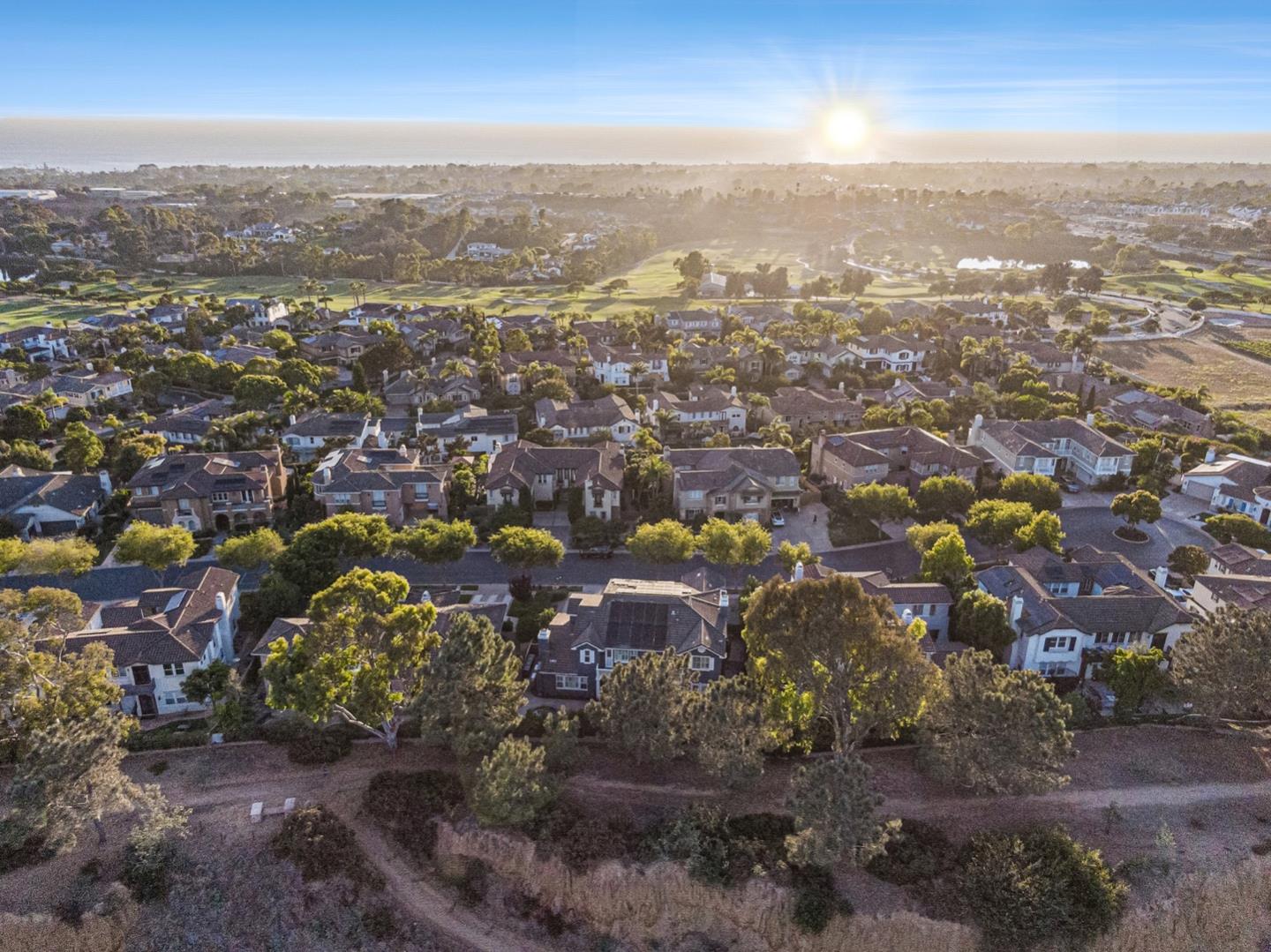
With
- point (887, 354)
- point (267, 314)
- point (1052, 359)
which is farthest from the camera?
point (267, 314)

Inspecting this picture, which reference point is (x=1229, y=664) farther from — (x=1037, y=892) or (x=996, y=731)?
(x=1037, y=892)

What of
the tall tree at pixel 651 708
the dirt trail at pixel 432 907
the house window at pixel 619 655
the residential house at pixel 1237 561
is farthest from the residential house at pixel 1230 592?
the dirt trail at pixel 432 907

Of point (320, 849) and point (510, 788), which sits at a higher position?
point (510, 788)

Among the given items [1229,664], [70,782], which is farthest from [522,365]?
[1229,664]

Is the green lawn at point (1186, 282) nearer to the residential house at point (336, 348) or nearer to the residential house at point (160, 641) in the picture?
the residential house at point (336, 348)

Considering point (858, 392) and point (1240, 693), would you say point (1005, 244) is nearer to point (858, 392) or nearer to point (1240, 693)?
point (858, 392)

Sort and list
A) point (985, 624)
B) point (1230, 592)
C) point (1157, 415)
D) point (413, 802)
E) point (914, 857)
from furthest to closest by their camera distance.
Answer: point (1157, 415) < point (1230, 592) < point (985, 624) < point (413, 802) < point (914, 857)

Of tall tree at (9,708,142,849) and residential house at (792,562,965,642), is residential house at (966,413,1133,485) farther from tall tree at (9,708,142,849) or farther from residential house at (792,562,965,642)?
tall tree at (9,708,142,849)
